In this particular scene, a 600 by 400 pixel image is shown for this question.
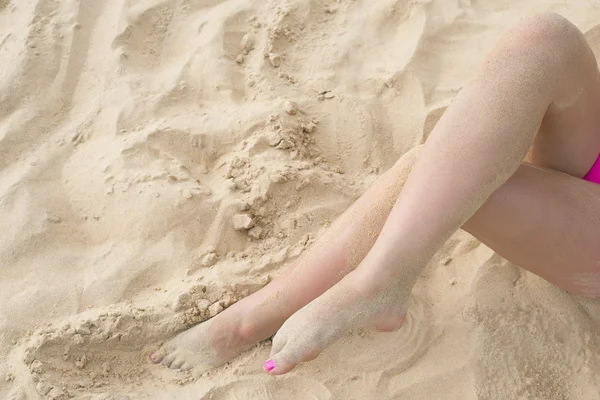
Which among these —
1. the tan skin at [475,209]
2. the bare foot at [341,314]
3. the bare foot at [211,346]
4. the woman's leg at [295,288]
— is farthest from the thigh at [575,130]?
the bare foot at [211,346]

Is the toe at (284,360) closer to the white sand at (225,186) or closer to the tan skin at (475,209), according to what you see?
the tan skin at (475,209)

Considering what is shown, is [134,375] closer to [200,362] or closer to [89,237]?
[200,362]

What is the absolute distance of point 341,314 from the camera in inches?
50.9

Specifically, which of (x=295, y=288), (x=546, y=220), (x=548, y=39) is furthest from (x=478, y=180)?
(x=295, y=288)

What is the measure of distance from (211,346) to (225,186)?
0.41m

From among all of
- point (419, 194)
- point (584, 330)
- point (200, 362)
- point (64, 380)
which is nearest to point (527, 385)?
point (584, 330)

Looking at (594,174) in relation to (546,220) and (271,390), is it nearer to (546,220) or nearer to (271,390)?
(546,220)

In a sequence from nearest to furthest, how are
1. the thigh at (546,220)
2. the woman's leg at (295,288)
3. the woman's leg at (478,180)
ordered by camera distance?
1. the woman's leg at (478,180)
2. the thigh at (546,220)
3. the woman's leg at (295,288)

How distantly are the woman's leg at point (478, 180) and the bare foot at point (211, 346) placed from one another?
218mm

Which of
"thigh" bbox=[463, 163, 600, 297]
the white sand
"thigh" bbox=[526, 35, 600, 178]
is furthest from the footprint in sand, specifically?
"thigh" bbox=[526, 35, 600, 178]

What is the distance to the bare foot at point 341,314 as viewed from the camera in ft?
4.21

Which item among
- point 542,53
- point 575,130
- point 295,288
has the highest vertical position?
point 542,53

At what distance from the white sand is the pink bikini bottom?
0.94 feet

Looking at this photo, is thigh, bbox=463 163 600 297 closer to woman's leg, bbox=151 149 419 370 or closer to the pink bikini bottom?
the pink bikini bottom
